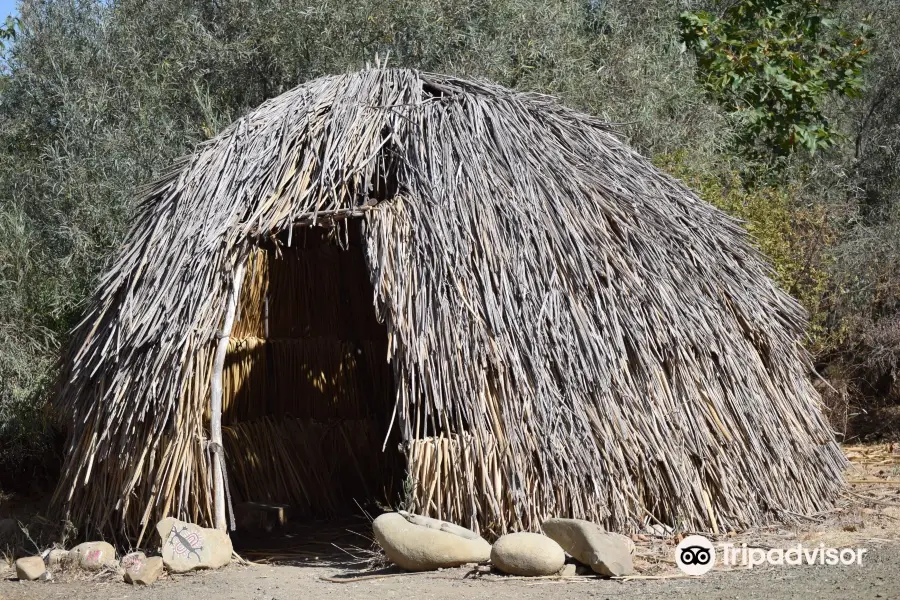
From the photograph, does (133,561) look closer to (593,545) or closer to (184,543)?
(184,543)

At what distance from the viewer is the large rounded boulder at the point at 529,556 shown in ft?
17.6

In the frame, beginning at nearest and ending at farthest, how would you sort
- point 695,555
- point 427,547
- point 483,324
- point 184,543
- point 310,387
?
point 427,547, point 695,555, point 184,543, point 483,324, point 310,387

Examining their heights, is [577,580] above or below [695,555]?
below

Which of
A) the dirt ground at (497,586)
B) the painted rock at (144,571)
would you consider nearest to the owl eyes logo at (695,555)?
the dirt ground at (497,586)

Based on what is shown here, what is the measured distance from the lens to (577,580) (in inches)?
212

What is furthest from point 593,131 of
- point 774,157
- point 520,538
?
point 774,157

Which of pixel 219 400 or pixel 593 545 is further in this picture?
pixel 219 400

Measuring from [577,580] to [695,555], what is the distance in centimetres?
77

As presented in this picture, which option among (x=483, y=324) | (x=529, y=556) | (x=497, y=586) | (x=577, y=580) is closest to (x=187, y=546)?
(x=497, y=586)

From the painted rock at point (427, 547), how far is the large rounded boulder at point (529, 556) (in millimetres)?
179

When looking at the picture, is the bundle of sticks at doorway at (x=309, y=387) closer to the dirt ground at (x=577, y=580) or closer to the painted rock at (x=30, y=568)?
the dirt ground at (x=577, y=580)

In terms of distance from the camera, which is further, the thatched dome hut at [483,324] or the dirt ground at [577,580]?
the thatched dome hut at [483,324]

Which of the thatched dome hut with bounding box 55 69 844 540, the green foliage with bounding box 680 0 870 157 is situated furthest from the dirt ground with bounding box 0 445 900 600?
the green foliage with bounding box 680 0 870 157

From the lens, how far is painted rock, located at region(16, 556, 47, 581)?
609 centimetres
